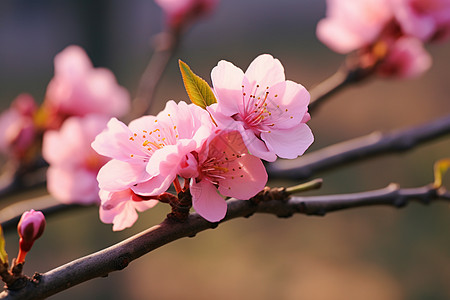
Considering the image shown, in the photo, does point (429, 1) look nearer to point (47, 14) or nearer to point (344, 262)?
point (344, 262)

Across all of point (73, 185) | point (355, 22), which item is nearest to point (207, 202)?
point (73, 185)

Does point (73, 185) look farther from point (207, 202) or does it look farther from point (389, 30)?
point (389, 30)

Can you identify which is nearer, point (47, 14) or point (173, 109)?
point (173, 109)

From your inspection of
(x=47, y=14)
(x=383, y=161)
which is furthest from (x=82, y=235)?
(x=47, y=14)

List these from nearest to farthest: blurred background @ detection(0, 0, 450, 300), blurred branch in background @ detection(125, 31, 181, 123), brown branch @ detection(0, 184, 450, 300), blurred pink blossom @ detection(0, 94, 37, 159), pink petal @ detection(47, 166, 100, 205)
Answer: brown branch @ detection(0, 184, 450, 300) → pink petal @ detection(47, 166, 100, 205) → blurred pink blossom @ detection(0, 94, 37, 159) → blurred branch in background @ detection(125, 31, 181, 123) → blurred background @ detection(0, 0, 450, 300)

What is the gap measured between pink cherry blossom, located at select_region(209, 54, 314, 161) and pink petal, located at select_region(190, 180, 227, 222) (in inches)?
2.0

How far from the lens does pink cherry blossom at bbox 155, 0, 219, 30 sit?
1.06 meters

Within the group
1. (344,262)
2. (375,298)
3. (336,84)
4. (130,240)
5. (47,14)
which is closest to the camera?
(130,240)

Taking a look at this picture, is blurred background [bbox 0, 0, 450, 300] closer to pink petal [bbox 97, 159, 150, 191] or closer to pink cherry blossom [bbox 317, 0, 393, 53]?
pink cherry blossom [bbox 317, 0, 393, 53]

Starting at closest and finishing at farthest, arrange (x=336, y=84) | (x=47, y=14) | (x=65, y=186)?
1. (x=65, y=186)
2. (x=336, y=84)
3. (x=47, y=14)

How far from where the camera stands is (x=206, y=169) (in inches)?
15.3

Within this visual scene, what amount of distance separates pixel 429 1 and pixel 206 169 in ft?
1.92

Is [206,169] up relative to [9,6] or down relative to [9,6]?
down

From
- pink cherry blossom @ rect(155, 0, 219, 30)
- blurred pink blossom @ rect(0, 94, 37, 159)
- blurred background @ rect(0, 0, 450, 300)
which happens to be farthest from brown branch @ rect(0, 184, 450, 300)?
blurred background @ rect(0, 0, 450, 300)
